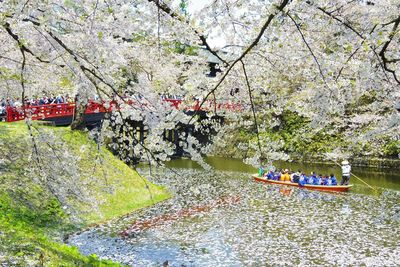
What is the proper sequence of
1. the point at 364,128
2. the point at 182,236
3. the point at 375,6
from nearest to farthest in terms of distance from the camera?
the point at 375,6, the point at 182,236, the point at 364,128

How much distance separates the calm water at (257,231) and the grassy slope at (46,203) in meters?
0.88

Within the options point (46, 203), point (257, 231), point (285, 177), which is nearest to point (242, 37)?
point (257, 231)

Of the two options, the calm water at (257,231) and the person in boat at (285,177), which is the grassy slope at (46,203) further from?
the person in boat at (285,177)

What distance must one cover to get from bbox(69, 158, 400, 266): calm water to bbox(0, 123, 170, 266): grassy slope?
877mm

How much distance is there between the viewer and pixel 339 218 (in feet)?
48.9

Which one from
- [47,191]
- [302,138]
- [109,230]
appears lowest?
[109,230]

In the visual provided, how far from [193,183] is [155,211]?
22.7 ft

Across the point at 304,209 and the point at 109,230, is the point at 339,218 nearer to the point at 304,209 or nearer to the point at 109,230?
the point at 304,209

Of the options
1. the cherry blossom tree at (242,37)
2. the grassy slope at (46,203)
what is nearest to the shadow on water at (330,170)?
the grassy slope at (46,203)

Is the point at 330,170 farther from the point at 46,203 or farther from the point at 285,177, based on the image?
the point at 46,203

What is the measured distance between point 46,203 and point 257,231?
252 inches

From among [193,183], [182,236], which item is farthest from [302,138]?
[182,236]

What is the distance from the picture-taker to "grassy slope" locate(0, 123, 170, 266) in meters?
6.29

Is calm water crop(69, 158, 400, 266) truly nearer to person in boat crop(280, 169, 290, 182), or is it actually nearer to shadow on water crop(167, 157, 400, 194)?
shadow on water crop(167, 157, 400, 194)
